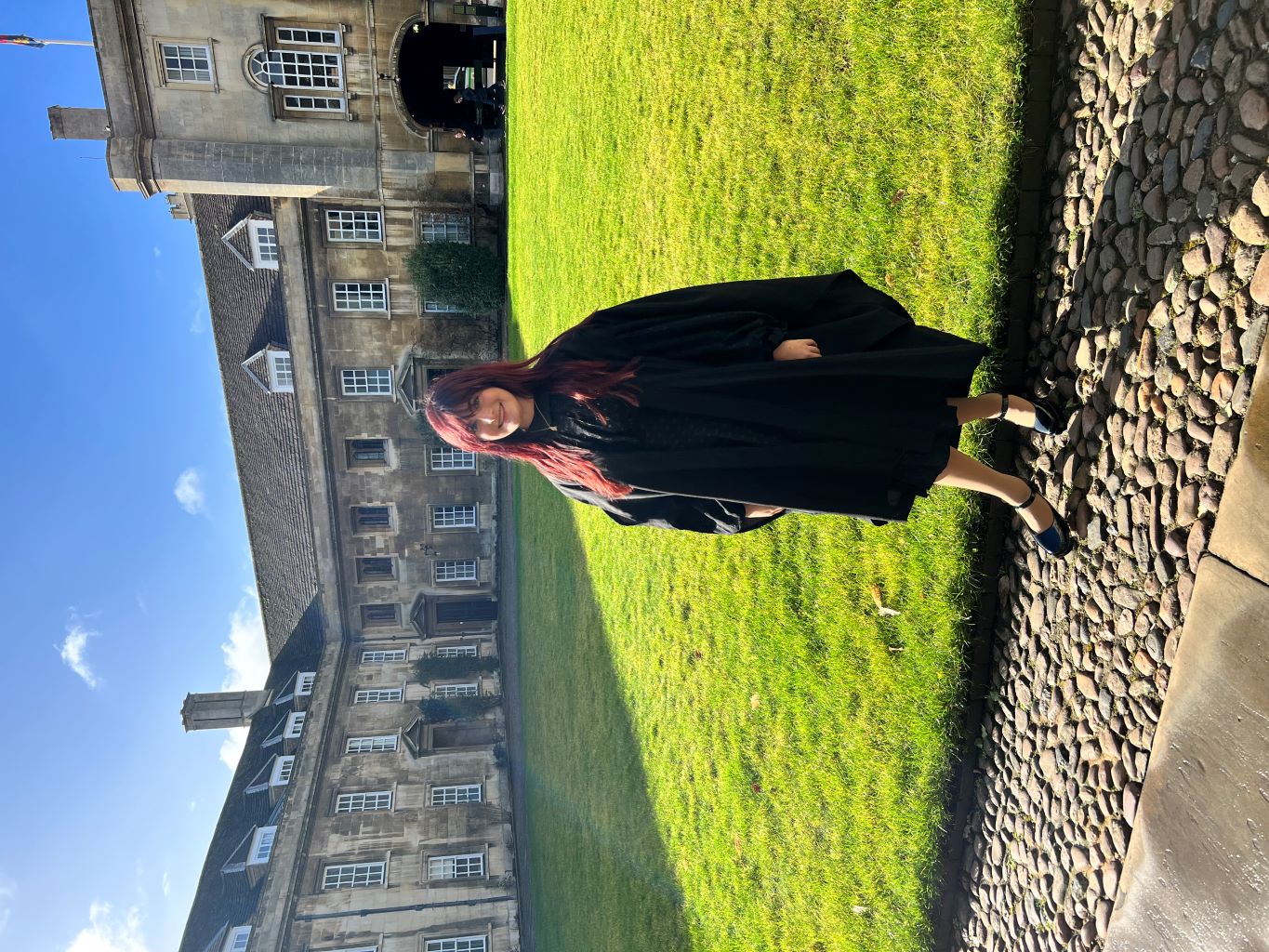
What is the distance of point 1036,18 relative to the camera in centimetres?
427

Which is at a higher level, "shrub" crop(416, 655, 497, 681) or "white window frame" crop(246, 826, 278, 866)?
"shrub" crop(416, 655, 497, 681)

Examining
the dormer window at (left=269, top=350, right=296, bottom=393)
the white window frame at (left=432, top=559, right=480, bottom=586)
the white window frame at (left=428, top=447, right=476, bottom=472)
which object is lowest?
the white window frame at (left=432, top=559, right=480, bottom=586)

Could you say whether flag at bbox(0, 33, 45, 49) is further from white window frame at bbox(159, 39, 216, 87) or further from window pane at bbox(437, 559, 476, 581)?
window pane at bbox(437, 559, 476, 581)

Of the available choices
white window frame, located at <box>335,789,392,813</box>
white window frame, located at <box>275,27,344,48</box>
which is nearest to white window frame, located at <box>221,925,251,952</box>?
white window frame, located at <box>335,789,392,813</box>

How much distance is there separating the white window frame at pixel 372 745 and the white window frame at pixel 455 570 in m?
5.75

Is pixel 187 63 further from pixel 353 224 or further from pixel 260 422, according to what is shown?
pixel 260 422

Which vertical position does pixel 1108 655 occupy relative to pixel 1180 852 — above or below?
above

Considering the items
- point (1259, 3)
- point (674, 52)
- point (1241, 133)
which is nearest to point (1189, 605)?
point (1241, 133)

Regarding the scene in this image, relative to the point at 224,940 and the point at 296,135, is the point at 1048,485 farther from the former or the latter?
the point at 224,940

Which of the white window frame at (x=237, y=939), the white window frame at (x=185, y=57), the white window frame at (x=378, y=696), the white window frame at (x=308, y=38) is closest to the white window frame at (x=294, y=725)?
the white window frame at (x=378, y=696)

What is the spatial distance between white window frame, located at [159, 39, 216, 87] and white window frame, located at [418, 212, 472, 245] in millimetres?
6126

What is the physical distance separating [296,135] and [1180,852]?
23.4 meters

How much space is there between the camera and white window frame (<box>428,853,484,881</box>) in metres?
23.5

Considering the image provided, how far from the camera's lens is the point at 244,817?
26859mm
